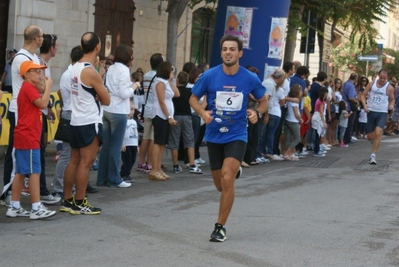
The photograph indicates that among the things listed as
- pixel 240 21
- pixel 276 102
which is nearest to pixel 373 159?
pixel 276 102

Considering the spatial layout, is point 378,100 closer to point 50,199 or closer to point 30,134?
point 50,199

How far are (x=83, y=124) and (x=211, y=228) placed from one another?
1855mm

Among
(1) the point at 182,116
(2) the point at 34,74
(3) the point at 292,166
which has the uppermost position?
(2) the point at 34,74

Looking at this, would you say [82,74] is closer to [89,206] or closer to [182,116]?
[89,206]

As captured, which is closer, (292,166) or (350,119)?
(292,166)

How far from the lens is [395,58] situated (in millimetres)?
55750

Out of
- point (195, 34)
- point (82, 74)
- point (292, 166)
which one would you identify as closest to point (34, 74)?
point (82, 74)

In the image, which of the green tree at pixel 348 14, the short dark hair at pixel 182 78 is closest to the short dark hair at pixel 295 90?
the short dark hair at pixel 182 78

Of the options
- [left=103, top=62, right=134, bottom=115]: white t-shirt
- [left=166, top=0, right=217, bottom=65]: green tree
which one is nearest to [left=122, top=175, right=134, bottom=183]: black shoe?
[left=103, top=62, right=134, bottom=115]: white t-shirt

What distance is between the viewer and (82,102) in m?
9.48

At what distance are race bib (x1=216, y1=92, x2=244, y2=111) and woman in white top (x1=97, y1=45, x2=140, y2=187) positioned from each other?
10.3ft

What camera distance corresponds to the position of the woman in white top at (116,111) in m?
11.4

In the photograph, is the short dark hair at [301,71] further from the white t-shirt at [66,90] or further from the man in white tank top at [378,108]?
the white t-shirt at [66,90]

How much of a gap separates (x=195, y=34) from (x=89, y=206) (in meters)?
20.0
